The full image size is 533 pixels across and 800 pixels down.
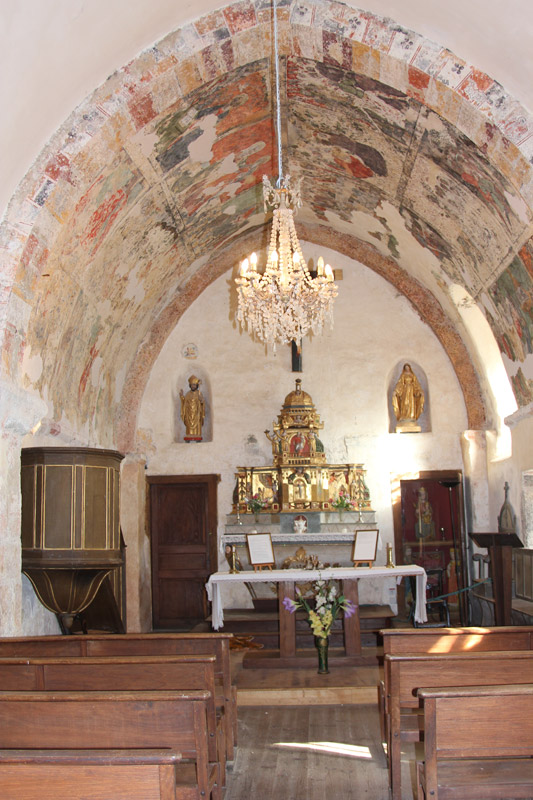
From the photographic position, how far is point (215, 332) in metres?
14.6

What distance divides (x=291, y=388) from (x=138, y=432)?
2858 millimetres

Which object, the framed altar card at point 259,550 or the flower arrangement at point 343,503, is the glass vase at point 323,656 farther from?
the flower arrangement at point 343,503

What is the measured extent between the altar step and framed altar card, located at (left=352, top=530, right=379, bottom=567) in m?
1.01

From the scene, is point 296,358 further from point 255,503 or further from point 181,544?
point 181,544

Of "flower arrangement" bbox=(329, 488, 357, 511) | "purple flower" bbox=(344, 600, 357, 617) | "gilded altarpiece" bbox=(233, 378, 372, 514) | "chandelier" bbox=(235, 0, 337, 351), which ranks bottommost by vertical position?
"purple flower" bbox=(344, 600, 357, 617)

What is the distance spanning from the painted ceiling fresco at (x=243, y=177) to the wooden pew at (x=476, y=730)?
5461 millimetres

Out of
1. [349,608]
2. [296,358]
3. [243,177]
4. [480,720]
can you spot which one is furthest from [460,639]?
[296,358]

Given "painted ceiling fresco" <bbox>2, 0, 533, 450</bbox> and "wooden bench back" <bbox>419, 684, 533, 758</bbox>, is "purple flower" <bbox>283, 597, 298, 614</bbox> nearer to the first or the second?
"painted ceiling fresco" <bbox>2, 0, 533, 450</bbox>

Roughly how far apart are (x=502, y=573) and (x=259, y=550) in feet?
10.6

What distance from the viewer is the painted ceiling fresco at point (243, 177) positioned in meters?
8.20

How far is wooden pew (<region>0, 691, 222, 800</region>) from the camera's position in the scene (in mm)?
4332

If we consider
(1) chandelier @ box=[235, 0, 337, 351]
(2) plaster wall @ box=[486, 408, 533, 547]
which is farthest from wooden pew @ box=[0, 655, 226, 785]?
(2) plaster wall @ box=[486, 408, 533, 547]

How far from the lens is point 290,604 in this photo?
9.77 meters

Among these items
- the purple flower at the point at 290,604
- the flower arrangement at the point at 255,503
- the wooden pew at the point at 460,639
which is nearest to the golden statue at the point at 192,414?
the flower arrangement at the point at 255,503
